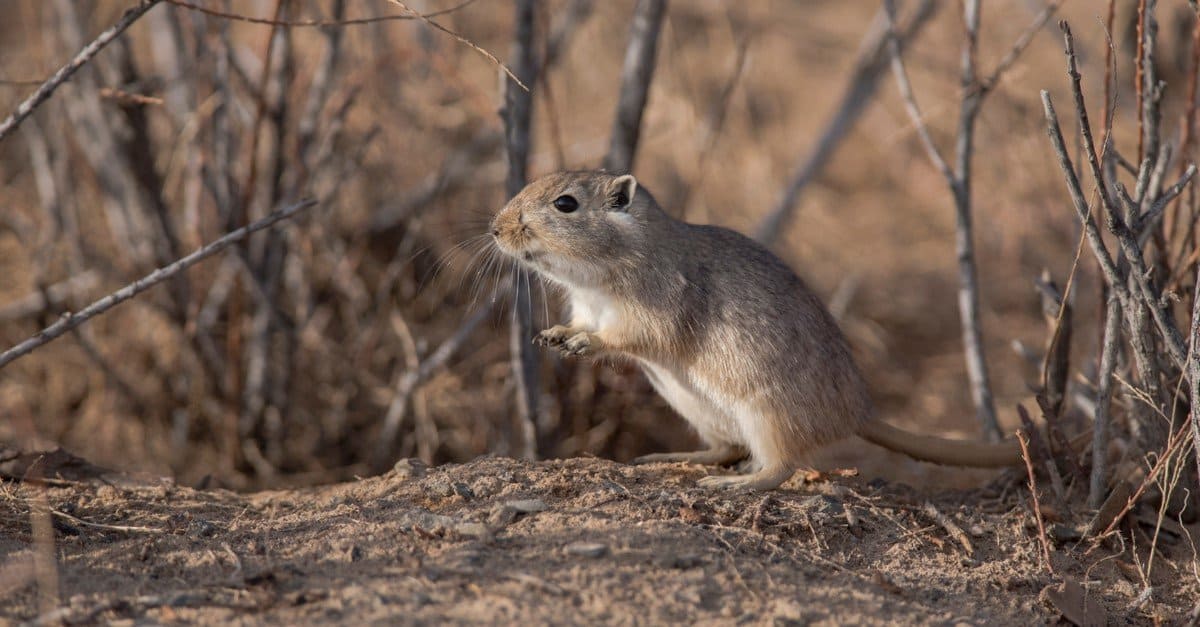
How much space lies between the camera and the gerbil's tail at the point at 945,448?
381cm

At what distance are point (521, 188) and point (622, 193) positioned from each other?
1.66 ft

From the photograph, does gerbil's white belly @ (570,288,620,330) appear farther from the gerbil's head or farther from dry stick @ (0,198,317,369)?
dry stick @ (0,198,317,369)

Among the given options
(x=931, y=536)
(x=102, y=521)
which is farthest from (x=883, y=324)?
(x=102, y=521)

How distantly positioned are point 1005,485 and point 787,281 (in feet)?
3.30

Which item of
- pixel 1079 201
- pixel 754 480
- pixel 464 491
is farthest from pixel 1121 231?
pixel 464 491

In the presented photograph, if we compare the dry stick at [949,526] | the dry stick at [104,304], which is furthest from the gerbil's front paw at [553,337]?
the dry stick at [949,526]

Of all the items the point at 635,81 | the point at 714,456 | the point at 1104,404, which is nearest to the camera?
the point at 1104,404

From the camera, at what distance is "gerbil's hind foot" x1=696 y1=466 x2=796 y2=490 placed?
11.7 ft

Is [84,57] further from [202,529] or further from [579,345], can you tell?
[579,345]

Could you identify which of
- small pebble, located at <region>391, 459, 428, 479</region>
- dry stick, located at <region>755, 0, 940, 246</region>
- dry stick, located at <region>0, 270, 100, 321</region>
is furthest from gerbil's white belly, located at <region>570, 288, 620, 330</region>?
dry stick, located at <region>0, 270, 100, 321</region>

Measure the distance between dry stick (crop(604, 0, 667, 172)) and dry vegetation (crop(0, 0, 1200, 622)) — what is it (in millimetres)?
360

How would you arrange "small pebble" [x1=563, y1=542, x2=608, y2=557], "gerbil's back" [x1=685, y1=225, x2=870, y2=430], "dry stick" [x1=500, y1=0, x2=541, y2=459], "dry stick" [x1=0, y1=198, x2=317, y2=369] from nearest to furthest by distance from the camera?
1. "small pebble" [x1=563, y1=542, x2=608, y2=557]
2. "dry stick" [x1=0, y1=198, x2=317, y2=369]
3. "gerbil's back" [x1=685, y1=225, x2=870, y2=430]
4. "dry stick" [x1=500, y1=0, x2=541, y2=459]

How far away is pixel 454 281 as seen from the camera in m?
6.12

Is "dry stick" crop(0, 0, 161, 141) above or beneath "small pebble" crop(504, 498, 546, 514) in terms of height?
above
